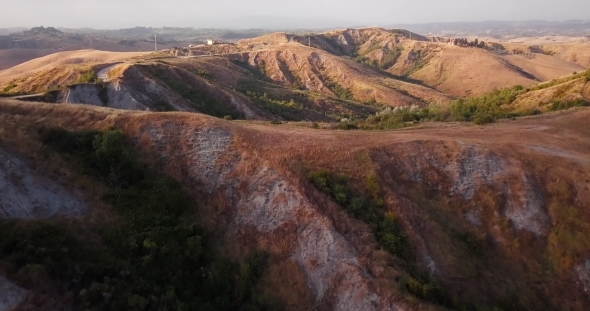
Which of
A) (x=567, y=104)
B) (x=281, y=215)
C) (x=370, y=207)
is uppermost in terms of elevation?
(x=567, y=104)

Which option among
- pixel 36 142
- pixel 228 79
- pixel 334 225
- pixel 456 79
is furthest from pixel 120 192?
pixel 456 79

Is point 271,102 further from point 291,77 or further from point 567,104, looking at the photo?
point 567,104

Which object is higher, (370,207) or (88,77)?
(88,77)

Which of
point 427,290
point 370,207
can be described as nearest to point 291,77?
point 370,207

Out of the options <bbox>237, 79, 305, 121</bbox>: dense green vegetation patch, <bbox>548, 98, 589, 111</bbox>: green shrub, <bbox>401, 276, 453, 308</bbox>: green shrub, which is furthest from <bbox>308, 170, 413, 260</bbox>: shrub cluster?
<bbox>237, 79, 305, 121</bbox>: dense green vegetation patch

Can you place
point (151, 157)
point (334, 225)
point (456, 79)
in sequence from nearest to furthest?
1. point (334, 225)
2. point (151, 157)
3. point (456, 79)

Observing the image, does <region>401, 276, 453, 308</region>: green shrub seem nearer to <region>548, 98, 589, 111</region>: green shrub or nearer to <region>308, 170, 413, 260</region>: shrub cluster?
<region>308, 170, 413, 260</region>: shrub cluster

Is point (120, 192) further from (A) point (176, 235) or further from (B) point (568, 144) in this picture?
(B) point (568, 144)
